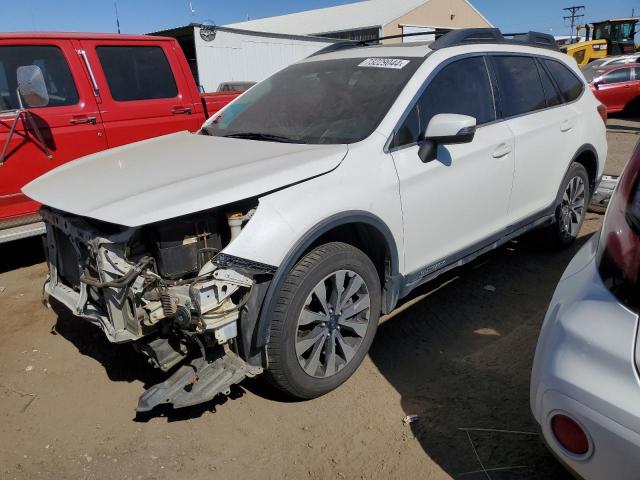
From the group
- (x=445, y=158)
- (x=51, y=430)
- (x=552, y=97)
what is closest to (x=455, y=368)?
(x=445, y=158)

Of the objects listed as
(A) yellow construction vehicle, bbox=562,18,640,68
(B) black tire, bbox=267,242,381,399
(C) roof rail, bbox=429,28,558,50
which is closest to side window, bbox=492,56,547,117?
(C) roof rail, bbox=429,28,558,50

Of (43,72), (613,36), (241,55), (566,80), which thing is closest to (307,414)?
(566,80)

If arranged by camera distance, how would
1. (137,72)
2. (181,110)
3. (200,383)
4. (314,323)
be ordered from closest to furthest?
(200,383) < (314,323) < (137,72) < (181,110)

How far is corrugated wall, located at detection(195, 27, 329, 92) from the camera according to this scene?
14273 millimetres

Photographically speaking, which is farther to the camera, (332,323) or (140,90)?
(140,90)

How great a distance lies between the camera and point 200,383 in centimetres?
258

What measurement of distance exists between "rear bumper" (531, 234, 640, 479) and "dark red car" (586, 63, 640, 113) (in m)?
16.0

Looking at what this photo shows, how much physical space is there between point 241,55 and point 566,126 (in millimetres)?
12770

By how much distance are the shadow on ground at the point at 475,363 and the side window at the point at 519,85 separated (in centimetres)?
→ 141

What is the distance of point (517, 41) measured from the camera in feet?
14.3

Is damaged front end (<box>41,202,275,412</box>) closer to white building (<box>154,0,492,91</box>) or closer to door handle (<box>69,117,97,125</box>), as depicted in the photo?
door handle (<box>69,117,97,125</box>)

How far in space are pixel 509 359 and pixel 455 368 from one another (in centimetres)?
36

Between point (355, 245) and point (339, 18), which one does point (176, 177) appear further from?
point (339, 18)

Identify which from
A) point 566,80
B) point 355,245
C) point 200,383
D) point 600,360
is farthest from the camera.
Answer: point 566,80
